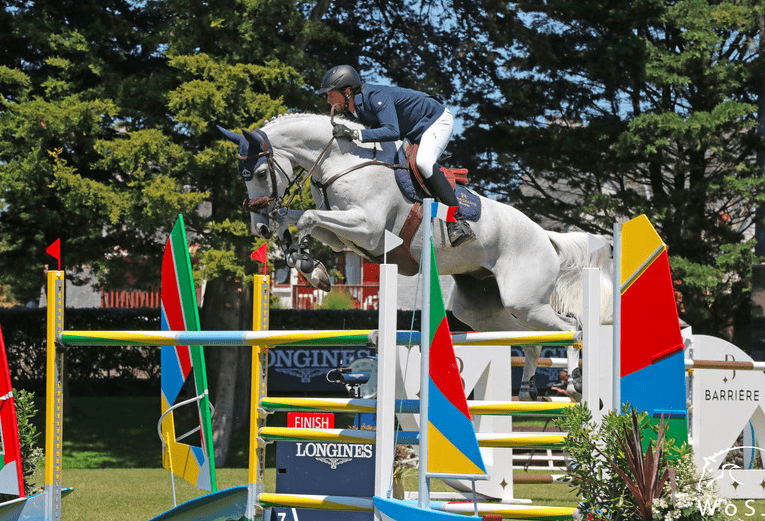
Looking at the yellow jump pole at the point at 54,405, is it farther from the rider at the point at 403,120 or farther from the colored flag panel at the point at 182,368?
the rider at the point at 403,120

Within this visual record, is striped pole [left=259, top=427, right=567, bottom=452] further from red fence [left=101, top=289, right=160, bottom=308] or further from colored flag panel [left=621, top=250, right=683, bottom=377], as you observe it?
red fence [left=101, top=289, right=160, bottom=308]

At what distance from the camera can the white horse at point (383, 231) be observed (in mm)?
4242

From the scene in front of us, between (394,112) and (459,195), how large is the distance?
536 millimetres

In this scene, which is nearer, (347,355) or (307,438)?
(307,438)

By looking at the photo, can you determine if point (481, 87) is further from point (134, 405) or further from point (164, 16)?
point (134, 405)

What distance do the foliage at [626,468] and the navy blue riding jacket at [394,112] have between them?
1642 millimetres

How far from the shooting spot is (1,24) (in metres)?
10.8

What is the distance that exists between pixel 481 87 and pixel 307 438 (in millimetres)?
9040

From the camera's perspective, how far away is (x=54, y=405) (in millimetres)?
3555

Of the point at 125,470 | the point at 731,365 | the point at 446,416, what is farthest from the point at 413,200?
the point at 125,470

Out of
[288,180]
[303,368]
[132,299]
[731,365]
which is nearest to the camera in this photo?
[288,180]

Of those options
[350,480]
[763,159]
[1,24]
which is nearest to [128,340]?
[350,480]

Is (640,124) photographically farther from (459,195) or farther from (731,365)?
(459,195)

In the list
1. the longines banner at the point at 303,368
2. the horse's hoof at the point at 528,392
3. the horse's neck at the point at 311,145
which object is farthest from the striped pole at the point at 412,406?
the longines banner at the point at 303,368
